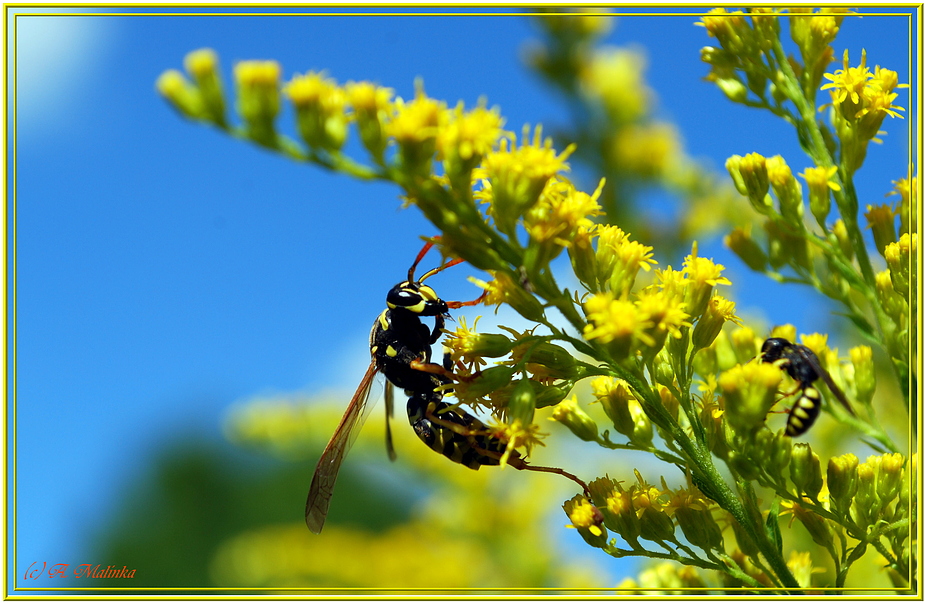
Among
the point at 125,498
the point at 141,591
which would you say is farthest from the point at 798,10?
the point at 125,498

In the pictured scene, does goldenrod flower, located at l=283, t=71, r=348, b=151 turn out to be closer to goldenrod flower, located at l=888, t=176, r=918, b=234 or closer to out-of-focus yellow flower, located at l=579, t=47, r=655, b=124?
goldenrod flower, located at l=888, t=176, r=918, b=234

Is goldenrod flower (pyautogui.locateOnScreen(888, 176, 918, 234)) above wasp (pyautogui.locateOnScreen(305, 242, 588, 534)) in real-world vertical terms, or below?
above

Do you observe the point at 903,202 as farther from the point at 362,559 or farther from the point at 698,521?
the point at 362,559

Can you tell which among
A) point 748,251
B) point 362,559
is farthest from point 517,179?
point 362,559

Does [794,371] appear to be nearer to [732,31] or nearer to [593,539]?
[593,539]

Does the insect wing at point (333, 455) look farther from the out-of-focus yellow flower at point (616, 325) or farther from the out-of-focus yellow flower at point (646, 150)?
the out-of-focus yellow flower at point (646, 150)

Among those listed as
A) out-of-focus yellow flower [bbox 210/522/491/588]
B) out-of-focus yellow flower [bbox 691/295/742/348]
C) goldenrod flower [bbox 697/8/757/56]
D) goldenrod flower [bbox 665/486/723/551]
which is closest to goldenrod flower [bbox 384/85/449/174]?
out-of-focus yellow flower [bbox 691/295/742/348]

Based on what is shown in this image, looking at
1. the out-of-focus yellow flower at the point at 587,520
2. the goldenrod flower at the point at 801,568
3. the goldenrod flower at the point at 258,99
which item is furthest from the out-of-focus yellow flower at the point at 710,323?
the goldenrod flower at the point at 258,99
